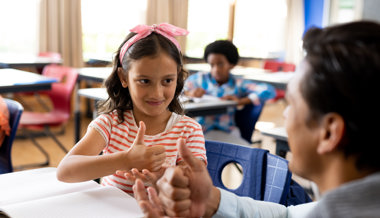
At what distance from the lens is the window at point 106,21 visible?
5.42m

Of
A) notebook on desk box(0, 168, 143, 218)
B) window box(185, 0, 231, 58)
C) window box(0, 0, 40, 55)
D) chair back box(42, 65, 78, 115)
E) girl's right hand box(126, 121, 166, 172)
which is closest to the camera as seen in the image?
notebook on desk box(0, 168, 143, 218)

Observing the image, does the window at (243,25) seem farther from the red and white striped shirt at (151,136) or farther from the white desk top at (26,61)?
the red and white striped shirt at (151,136)

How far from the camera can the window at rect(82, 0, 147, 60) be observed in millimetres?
5418

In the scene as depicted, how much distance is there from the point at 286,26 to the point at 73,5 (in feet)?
13.9

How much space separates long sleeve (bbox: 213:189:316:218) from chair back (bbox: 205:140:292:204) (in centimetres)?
20

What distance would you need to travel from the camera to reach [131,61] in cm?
136

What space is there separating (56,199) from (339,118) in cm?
71

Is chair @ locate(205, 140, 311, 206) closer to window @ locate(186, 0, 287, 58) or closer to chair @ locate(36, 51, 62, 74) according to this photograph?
chair @ locate(36, 51, 62, 74)

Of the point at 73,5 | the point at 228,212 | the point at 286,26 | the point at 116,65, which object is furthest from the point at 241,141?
the point at 286,26

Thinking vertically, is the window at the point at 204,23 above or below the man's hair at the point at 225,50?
above

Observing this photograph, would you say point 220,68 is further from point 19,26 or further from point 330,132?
point 19,26

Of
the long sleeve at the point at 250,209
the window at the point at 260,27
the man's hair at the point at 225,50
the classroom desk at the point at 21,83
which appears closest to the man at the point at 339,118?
the long sleeve at the point at 250,209

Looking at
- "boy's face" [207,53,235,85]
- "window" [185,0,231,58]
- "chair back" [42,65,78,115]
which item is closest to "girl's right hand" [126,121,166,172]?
"boy's face" [207,53,235,85]

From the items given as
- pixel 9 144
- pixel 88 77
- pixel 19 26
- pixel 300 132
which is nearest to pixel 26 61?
pixel 19 26
